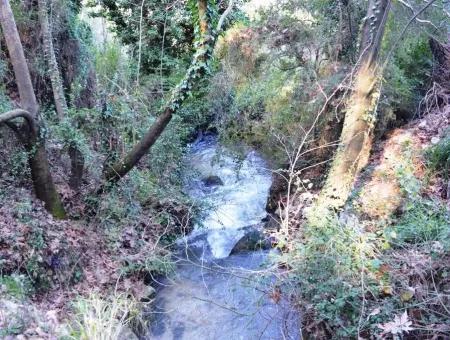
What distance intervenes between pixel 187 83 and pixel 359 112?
104 inches

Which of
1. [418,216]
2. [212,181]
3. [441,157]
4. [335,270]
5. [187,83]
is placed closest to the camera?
[335,270]

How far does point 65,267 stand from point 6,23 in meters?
3.43

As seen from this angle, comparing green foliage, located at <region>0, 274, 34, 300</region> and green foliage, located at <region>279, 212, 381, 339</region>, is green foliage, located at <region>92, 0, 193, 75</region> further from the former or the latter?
green foliage, located at <region>279, 212, 381, 339</region>

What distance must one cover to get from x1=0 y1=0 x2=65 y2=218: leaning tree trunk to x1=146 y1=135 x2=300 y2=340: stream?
7.59 ft

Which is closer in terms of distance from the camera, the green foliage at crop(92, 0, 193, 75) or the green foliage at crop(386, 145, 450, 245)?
the green foliage at crop(386, 145, 450, 245)

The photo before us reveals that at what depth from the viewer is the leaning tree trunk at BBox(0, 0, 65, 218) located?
5.36 metres

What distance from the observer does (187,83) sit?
6.09m

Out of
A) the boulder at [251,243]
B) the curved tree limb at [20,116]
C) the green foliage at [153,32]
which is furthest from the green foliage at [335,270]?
the green foliage at [153,32]

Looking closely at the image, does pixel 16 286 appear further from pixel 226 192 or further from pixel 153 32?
pixel 153 32

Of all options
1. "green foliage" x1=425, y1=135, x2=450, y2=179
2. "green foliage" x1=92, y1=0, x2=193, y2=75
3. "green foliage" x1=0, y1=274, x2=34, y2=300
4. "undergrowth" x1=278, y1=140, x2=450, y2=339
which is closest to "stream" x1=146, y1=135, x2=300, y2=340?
"undergrowth" x1=278, y1=140, x2=450, y2=339

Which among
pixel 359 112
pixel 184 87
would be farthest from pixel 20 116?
pixel 359 112

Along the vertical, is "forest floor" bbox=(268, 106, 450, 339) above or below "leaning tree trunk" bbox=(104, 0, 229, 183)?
below

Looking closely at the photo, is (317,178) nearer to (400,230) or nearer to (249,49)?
(400,230)

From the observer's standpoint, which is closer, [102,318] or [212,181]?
[102,318]
